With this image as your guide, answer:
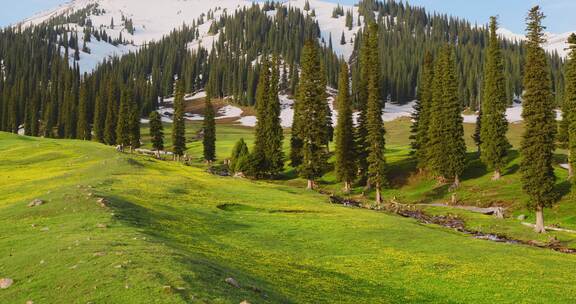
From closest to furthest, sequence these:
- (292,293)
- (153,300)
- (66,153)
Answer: (153,300), (292,293), (66,153)

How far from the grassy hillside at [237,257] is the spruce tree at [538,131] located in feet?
57.3

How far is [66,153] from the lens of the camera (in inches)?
3049

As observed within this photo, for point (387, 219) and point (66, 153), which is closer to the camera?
point (387, 219)

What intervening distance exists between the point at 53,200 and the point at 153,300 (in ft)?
68.0

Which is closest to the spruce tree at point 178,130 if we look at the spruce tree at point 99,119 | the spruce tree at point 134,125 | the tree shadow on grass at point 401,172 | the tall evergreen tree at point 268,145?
the spruce tree at point 134,125

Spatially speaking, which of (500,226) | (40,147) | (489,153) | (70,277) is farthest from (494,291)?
(40,147)

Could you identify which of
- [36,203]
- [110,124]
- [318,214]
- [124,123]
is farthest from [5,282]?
[110,124]

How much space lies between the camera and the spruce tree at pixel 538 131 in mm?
46812

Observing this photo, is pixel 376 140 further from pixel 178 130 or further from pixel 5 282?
pixel 5 282

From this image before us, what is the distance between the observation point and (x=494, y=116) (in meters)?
74.4

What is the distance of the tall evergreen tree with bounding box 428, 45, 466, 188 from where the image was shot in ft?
241

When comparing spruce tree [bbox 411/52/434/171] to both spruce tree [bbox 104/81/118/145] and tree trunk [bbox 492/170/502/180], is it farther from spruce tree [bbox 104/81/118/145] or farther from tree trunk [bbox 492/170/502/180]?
spruce tree [bbox 104/81/118/145]

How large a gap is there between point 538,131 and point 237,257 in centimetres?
3605

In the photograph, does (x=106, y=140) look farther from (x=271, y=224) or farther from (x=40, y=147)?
(x=271, y=224)
